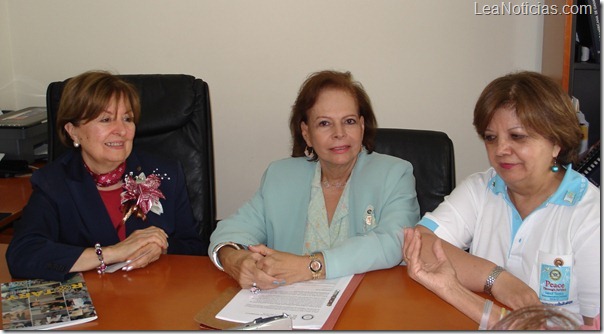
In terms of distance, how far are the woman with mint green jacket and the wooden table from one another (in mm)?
112

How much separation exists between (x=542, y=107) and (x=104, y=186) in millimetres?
1349

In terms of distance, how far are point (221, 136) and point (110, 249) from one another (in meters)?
1.64

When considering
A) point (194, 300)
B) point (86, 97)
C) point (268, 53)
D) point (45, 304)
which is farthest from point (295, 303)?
point (268, 53)

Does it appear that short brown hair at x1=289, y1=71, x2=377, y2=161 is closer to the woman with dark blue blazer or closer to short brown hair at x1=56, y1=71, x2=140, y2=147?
the woman with dark blue blazer

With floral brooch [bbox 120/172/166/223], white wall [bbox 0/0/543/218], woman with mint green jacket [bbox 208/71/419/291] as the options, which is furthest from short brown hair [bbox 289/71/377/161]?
white wall [bbox 0/0/543/218]

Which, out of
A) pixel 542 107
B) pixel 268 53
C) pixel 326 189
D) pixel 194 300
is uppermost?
pixel 268 53

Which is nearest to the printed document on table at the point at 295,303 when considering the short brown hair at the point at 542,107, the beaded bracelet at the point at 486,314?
the beaded bracelet at the point at 486,314

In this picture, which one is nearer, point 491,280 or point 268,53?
point 491,280

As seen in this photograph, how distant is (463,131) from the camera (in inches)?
125

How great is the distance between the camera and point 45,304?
1598 mm

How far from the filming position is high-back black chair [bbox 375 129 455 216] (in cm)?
213

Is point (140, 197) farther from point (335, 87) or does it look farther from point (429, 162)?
point (429, 162)

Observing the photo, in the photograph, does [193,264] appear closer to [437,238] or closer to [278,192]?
[278,192]

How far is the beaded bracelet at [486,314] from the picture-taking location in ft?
4.52
